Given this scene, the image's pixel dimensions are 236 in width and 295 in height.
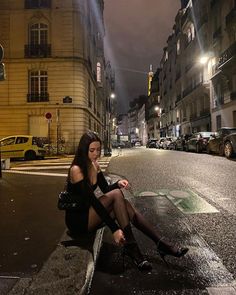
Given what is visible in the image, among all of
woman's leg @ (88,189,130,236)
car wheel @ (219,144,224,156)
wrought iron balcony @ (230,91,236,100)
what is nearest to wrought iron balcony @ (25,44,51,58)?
wrought iron balcony @ (230,91,236,100)

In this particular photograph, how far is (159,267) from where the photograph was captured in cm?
327

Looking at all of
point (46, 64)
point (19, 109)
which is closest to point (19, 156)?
point (19, 109)

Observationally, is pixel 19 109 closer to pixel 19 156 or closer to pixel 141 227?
pixel 19 156

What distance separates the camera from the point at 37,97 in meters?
29.5

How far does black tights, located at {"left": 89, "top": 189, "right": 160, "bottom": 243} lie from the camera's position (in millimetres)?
3631

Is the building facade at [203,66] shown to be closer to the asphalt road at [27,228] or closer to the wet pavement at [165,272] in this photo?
the asphalt road at [27,228]

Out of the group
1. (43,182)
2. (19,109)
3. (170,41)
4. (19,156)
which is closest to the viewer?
(43,182)

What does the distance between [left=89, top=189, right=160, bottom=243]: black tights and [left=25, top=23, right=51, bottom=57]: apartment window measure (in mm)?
27832

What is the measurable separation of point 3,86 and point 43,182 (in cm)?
2266

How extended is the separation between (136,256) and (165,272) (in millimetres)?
306

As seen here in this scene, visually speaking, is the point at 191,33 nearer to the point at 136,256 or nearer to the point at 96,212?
the point at 96,212

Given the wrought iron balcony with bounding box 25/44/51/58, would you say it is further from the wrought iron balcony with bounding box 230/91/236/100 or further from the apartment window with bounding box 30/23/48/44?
the wrought iron balcony with bounding box 230/91/236/100

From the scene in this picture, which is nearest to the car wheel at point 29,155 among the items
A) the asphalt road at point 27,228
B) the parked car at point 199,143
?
the parked car at point 199,143

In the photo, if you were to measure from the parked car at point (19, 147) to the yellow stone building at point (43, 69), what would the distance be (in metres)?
8.79
